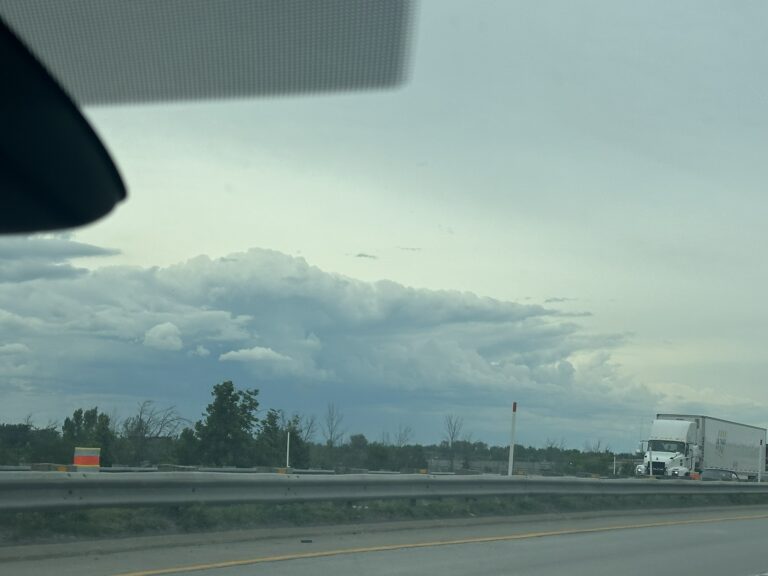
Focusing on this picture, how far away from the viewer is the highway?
37.2ft

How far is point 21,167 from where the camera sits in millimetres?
4430

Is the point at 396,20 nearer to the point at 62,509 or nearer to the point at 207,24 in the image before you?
the point at 207,24

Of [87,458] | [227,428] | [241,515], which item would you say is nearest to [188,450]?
[227,428]

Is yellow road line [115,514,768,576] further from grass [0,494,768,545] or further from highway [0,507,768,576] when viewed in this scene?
grass [0,494,768,545]

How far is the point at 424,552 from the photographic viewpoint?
44.4 ft

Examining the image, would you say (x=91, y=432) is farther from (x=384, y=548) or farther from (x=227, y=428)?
(x=384, y=548)

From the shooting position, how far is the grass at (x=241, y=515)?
12672 mm

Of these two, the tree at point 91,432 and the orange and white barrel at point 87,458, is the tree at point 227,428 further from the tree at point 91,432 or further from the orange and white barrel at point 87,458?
the orange and white barrel at point 87,458

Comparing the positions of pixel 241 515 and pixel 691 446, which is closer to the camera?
pixel 241 515

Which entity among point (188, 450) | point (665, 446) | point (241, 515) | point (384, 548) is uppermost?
point (665, 446)

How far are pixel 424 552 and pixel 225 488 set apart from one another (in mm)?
3001

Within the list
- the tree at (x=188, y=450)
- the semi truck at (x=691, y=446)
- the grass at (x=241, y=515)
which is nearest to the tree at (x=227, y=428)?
the tree at (x=188, y=450)

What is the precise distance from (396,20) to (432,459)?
1368 inches

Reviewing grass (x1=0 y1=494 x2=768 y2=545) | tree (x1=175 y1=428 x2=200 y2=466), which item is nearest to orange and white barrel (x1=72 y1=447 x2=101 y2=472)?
grass (x1=0 y1=494 x2=768 y2=545)
